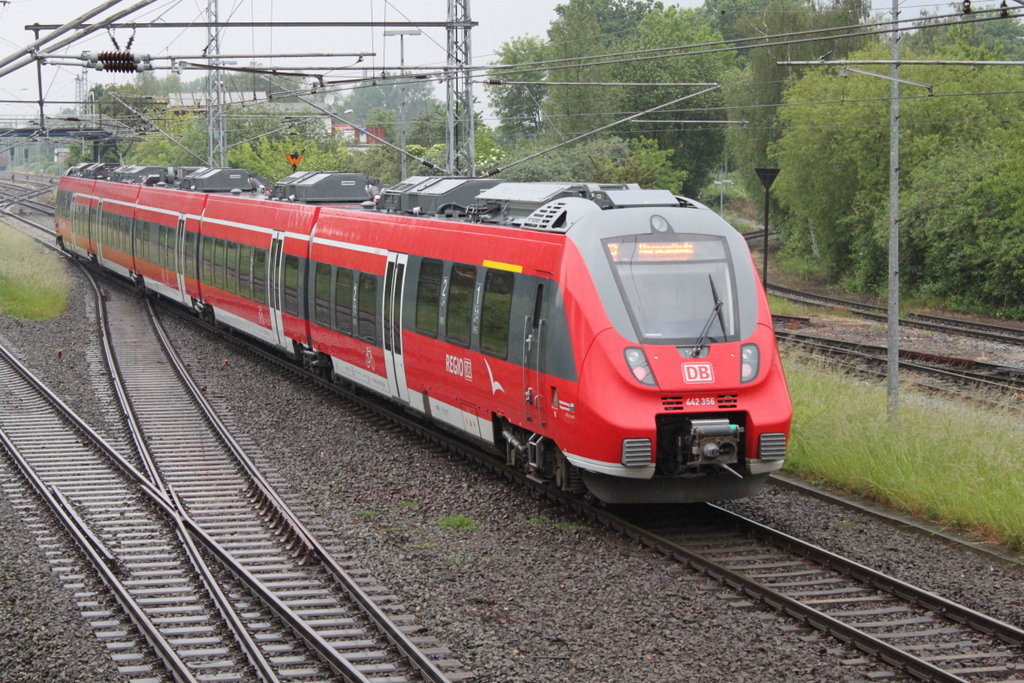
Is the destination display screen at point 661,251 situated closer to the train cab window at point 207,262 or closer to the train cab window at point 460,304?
the train cab window at point 460,304

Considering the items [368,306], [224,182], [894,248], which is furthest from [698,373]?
[224,182]

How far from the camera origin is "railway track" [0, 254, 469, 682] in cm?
813

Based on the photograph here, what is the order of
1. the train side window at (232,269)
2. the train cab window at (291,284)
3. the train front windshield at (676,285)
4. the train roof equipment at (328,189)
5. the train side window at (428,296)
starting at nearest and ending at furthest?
the train front windshield at (676,285)
the train side window at (428,296)
the train cab window at (291,284)
the train roof equipment at (328,189)
the train side window at (232,269)

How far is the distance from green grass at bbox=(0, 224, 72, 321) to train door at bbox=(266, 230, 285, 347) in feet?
31.4

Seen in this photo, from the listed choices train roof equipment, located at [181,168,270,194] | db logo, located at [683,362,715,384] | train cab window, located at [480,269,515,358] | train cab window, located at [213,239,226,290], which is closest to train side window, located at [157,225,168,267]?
train roof equipment, located at [181,168,270,194]

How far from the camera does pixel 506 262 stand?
11844 mm

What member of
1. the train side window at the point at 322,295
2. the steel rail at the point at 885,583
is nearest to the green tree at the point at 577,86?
the train side window at the point at 322,295

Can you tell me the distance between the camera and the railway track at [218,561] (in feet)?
26.7

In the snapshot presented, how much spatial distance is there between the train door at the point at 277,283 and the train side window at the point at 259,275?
11.5 inches

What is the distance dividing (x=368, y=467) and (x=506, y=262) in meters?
3.39

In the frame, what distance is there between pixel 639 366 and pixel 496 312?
2.40 m

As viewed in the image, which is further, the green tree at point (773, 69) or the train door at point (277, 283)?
the green tree at point (773, 69)

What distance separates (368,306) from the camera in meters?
15.9

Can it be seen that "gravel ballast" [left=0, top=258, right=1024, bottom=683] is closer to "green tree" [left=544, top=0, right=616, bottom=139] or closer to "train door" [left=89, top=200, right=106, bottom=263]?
"train door" [left=89, top=200, right=106, bottom=263]
